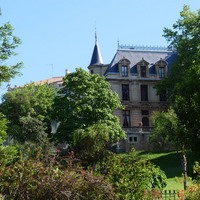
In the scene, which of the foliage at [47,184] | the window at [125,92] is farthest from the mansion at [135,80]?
the foliage at [47,184]

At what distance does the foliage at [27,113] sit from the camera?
142 feet

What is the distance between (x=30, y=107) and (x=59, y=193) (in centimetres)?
3533

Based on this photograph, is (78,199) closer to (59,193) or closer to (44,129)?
(59,193)

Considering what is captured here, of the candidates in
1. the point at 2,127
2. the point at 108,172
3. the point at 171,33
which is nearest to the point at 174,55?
the point at 171,33

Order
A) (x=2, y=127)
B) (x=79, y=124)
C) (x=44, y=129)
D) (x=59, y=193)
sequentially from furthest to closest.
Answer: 1. (x=44, y=129)
2. (x=79, y=124)
3. (x=2, y=127)
4. (x=59, y=193)

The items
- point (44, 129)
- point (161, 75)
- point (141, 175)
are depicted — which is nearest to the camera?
point (141, 175)

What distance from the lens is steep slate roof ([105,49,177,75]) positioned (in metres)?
56.4

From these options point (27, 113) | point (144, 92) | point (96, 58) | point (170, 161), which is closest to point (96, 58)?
point (96, 58)

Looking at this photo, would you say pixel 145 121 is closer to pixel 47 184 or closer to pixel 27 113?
pixel 27 113

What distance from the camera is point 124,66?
5634 centimetres

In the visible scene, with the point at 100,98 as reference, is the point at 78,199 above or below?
below

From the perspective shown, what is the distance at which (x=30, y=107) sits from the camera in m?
46.3

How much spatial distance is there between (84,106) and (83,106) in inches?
3.4

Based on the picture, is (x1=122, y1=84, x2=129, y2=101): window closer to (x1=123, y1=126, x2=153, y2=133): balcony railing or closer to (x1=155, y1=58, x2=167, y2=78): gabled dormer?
(x1=155, y1=58, x2=167, y2=78): gabled dormer
